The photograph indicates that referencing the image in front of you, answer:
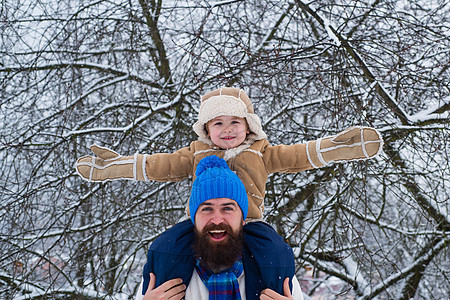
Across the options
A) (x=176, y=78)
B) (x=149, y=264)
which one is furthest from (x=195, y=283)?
(x=176, y=78)

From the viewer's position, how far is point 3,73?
4.16 meters

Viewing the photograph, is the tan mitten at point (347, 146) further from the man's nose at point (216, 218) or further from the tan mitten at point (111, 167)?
the tan mitten at point (111, 167)

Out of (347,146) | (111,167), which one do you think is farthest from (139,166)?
(347,146)

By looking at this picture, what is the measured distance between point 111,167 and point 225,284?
0.84 meters

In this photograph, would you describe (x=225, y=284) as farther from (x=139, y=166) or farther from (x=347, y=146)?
(x=347, y=146)

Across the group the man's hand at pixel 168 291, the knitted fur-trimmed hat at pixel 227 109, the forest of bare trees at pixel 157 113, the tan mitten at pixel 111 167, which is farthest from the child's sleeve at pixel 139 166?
the forest of bare trees at pixel 157 113

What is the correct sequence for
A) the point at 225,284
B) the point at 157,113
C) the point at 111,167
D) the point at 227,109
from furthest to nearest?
the point at 157,113, the point at 111,167, the point at 227,109, the point at 225,284

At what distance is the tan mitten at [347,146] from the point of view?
5.74ft

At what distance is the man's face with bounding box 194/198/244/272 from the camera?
171 cm

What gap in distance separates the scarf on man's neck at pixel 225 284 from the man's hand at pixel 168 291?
4.9 inches

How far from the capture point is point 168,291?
1.71m

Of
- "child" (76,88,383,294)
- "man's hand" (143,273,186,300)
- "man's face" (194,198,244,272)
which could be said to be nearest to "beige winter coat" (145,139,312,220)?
"child" (76,88,383,294)

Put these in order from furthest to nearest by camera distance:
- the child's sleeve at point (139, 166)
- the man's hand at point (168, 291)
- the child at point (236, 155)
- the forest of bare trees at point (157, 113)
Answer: the forest of bare trees at point (157, 113) < the child's sleeve at point (139, 166) < the child at point (236, 155) < the man's hand at point (168, 291)

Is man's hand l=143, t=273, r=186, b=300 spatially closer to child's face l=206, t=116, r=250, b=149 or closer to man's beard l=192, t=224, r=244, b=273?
man's beard l=192, t=224, r=244, b=273
